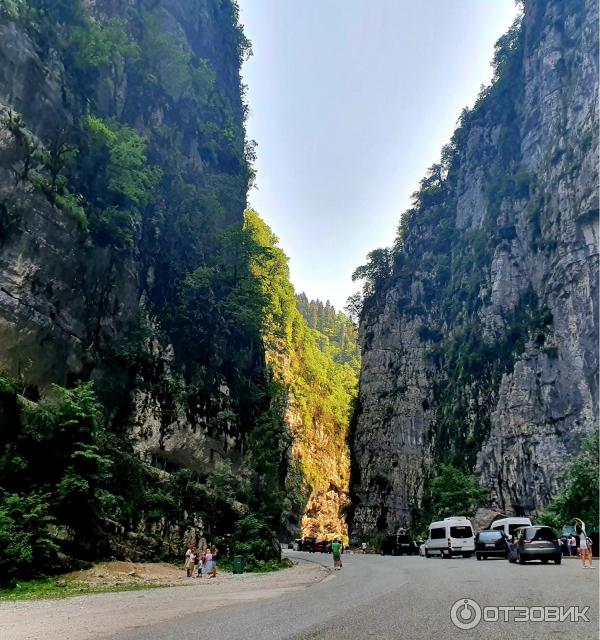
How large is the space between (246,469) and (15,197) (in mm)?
22108

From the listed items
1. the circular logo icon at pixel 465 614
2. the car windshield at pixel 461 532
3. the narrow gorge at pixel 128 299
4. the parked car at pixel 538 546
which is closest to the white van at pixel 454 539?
the car windshield at pixel 461 532

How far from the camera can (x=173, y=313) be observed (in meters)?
36.9

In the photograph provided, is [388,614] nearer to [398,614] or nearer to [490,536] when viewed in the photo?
[398,614]

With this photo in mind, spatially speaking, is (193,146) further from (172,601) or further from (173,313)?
(172,601)

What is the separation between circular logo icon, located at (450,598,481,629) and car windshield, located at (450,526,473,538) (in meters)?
22.1

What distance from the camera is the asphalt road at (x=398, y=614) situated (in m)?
7.37

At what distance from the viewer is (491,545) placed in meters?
25.8

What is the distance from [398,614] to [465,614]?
1.10 m

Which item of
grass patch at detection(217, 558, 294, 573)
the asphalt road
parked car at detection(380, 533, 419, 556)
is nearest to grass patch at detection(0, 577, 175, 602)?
the asphalt road

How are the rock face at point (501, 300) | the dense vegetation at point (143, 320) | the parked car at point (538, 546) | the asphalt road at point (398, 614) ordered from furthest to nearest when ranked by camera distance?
→ the rock face at point (501, 300) → the dense vegetation at point (143, 320) → the parked car at point (538, 546) → the asphalt road at point (398, 614)

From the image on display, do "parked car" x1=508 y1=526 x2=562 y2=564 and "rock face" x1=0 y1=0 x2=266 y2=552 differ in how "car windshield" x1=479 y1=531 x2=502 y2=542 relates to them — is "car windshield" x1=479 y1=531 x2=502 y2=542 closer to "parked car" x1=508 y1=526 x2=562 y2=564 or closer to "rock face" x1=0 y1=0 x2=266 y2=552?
"parked car" x1=508 y1=526 x2=562 y2=564

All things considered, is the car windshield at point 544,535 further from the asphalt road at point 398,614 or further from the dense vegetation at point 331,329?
the dense vegetation at point 331,329

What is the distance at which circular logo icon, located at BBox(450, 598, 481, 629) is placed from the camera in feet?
25.7

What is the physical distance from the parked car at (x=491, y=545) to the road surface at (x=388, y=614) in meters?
12.7
